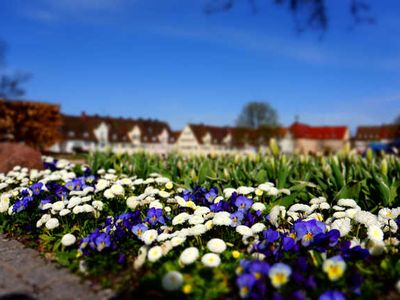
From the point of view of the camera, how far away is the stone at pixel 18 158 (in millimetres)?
8352

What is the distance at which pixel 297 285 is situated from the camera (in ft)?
7.98

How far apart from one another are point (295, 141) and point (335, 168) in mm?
76038

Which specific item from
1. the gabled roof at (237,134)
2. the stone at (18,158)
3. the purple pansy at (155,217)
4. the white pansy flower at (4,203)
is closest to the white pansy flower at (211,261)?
the purple pansy at (155,217)

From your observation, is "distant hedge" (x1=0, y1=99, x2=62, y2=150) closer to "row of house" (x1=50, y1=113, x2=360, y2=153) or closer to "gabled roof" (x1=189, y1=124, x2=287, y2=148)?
"row of house" (x1=50, y1=113, x2=360, y2=153)

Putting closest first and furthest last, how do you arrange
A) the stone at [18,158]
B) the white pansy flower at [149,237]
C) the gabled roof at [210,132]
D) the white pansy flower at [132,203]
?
the white pansy flower at [149,237], the white pansy flower at [132,203], the stone at [18,158], the gabled roof at [210,132]

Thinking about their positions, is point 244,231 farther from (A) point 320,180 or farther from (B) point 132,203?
(A) point 320,180

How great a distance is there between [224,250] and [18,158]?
6.87 m

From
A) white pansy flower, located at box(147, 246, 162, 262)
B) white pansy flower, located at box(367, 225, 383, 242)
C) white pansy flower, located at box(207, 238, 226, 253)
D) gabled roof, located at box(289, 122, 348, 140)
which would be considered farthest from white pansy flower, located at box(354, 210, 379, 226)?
gabled roof, located at box(289, 122, 348, 140)

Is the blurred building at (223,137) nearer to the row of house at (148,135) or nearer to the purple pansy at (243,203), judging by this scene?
the row of house at (148,135)

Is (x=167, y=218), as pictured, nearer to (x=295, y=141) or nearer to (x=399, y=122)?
(x=399, y=122)

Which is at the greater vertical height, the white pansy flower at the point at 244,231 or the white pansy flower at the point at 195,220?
the white pansy flower at the point at 195,220

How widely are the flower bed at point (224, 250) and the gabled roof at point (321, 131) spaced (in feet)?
265

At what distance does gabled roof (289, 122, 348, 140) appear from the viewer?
82.8 metres

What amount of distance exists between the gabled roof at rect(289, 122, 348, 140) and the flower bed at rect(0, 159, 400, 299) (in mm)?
80620
